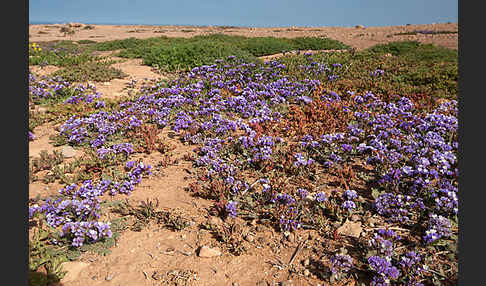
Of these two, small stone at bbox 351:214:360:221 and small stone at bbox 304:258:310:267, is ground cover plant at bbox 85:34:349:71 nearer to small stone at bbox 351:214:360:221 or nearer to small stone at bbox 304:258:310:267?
small stone at bbox 351:214:360:221

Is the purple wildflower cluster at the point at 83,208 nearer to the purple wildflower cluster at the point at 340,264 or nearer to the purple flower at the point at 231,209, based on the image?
the purple flower at the point at 231,209

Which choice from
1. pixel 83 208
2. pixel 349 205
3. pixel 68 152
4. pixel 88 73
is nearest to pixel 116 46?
pixel 88 73

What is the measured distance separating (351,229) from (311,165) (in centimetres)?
168

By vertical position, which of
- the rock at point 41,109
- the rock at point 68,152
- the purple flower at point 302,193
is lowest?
the purple flower at point 302,193

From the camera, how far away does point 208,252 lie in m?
3.88

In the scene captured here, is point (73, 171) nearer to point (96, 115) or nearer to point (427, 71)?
point (96, 115)

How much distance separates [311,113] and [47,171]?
6728mm

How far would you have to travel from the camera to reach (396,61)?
1246cm

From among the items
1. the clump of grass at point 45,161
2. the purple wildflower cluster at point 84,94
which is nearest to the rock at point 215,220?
the clump of grass at point 45,161

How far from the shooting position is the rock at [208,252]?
3.86 meters

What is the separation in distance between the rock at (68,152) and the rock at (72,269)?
139 inches

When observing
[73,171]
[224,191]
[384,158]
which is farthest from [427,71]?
[73,171]

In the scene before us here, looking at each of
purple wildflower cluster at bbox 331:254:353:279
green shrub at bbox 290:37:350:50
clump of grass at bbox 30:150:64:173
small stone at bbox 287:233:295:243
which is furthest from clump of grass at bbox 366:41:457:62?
clump of grass at bbox 30:150:64:173

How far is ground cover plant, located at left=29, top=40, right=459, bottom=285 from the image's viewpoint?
384 centimetres
